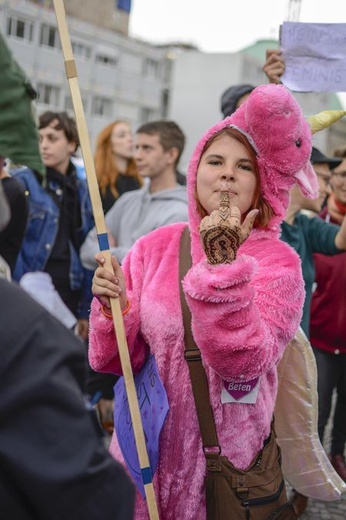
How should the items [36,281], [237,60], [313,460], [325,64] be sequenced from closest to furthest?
[313,460] < [325,64] < [36,281] < [237,60]

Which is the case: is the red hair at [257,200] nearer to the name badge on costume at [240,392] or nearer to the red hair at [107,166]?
the name badge on costume at [240,392]

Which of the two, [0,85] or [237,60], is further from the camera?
Result: [237,60]

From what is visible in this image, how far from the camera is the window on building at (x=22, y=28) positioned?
133ft

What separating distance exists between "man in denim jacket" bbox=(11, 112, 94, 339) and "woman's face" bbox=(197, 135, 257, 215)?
7.29ft

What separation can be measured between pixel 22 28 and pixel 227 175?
138 feet

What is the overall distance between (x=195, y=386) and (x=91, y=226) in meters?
2.78

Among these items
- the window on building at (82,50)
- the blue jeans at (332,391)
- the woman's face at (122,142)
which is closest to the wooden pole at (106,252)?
the blue jeans at (332,391)

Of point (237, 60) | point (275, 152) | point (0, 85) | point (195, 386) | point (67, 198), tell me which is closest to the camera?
point (0, 85)

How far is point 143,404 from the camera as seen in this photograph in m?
2.29

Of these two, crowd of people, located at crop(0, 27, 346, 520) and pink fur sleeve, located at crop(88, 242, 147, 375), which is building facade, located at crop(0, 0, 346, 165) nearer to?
crowd of people, located at crop(0, 27, 346, 520)

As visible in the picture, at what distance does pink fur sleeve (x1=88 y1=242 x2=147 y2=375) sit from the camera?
2254 millimetres

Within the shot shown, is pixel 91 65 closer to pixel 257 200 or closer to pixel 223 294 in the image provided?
pixel 257 200

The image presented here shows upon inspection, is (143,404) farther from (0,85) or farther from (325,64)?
(325,64)

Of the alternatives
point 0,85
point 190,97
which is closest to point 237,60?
point 190,97
